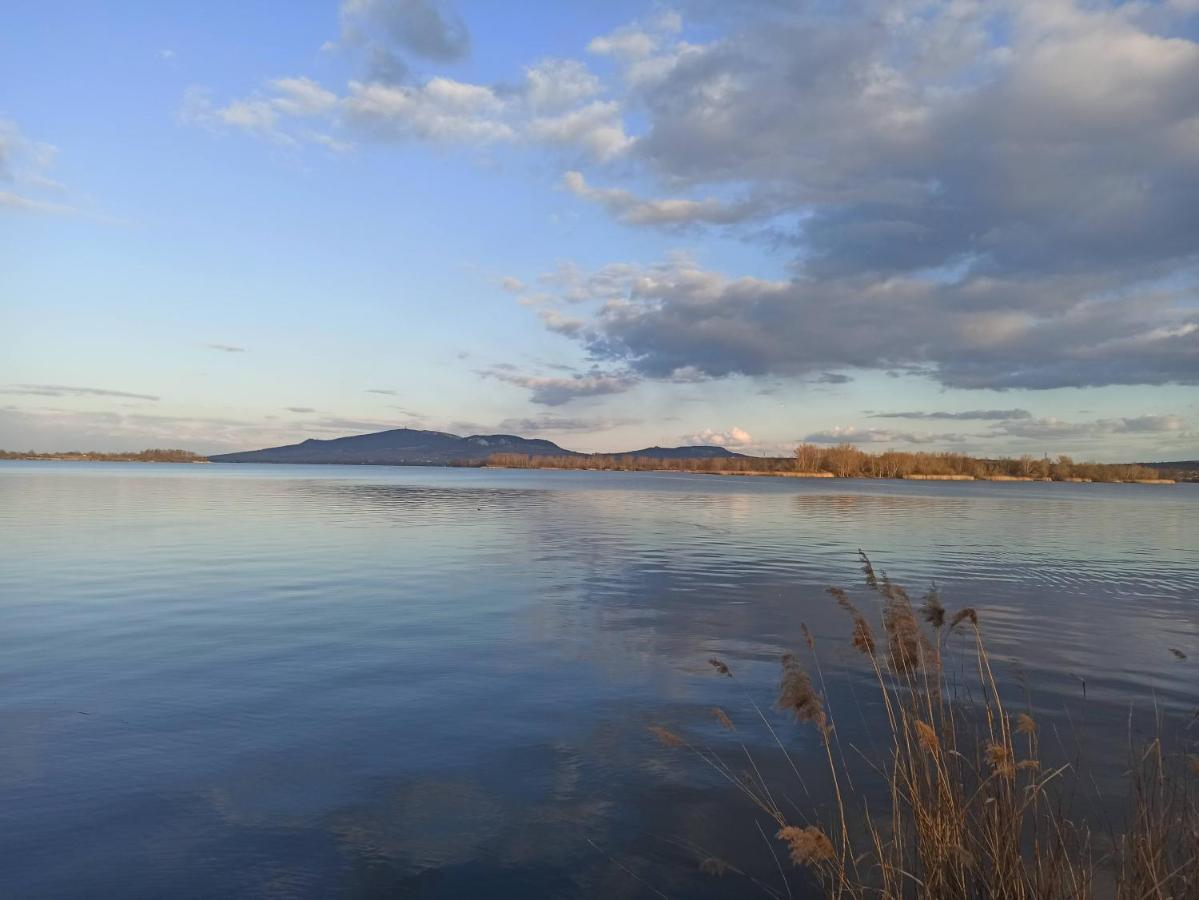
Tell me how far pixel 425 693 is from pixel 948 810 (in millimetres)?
5942

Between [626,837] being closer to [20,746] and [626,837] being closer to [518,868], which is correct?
[518,868]

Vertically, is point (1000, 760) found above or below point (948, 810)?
above

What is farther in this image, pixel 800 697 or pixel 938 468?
pixel 938 468

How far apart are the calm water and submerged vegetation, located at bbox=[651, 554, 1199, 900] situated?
61 centimetres

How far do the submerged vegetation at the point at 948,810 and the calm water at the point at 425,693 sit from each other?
0.61m

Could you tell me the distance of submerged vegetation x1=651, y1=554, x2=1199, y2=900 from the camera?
401 cm

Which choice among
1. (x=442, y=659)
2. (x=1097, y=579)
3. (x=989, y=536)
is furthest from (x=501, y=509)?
(x=442, y=659)

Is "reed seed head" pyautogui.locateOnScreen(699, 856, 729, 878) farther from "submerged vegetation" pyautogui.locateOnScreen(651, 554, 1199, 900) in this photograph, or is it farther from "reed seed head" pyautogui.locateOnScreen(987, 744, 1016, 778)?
"reed seed head" pyautogui.locateOnScreen(987, 744, 1016, 778)

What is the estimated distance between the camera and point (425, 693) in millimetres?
8859

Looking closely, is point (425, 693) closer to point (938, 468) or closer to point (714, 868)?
point (714, 868)

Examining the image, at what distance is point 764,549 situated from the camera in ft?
81.1

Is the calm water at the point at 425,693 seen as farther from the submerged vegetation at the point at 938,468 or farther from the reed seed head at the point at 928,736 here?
the submerged vegetation at the point at 938,468

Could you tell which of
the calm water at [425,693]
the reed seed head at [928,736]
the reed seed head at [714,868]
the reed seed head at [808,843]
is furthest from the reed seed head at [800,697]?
the calm water at [425,693]

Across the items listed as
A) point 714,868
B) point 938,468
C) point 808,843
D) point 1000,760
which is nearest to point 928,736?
point 1000,760
